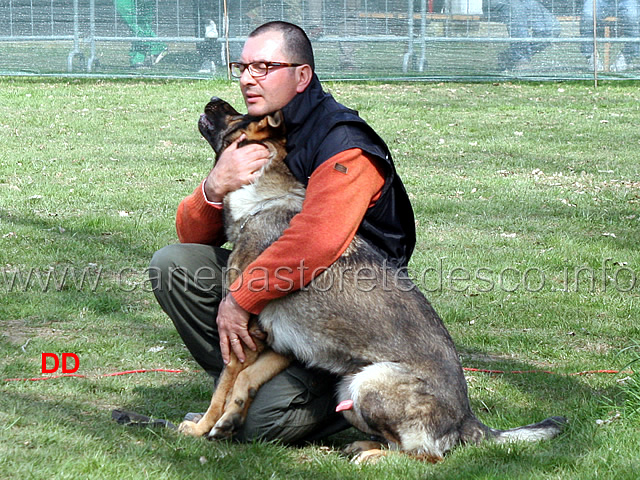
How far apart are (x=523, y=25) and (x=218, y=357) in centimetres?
1454

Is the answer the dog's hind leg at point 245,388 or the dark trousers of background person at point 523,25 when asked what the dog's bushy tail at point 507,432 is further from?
the dark trousers of background person at point 523,25

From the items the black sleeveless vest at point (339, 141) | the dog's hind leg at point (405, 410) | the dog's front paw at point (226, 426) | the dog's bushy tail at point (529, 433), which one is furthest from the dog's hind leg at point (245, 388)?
the dog's bushy tail at point (529, 433)

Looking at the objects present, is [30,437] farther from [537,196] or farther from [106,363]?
[537,196]

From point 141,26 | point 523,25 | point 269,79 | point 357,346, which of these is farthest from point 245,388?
point 523,25

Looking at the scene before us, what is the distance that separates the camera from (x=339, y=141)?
3.38m

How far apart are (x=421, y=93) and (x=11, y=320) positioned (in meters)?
11.2

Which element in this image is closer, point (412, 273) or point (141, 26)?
point (412, 273)

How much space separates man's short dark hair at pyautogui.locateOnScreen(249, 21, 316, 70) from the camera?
369 centimetres

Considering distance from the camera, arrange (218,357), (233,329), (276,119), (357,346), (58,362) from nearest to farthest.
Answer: (357,346) → (233,329) → (276,119) → (218,357) → (58,362)

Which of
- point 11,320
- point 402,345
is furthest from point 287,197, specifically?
point 11,320

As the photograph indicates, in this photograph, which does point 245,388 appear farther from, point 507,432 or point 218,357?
point 507,432

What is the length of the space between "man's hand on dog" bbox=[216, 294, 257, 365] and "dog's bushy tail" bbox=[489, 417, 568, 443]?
108 centimetres

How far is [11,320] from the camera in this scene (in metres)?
5.19

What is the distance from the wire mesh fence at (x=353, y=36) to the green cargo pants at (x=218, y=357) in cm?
1301
